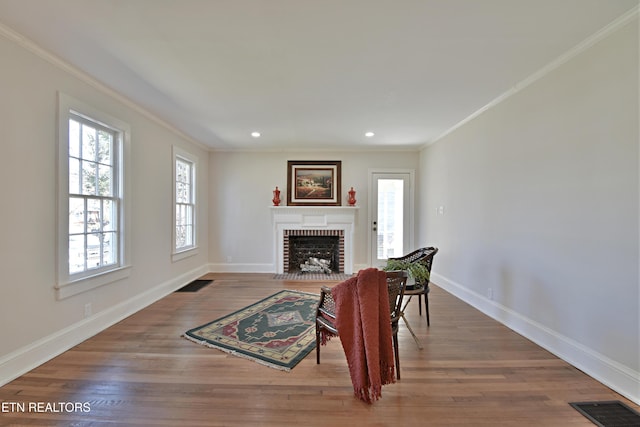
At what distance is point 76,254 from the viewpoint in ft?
8.70

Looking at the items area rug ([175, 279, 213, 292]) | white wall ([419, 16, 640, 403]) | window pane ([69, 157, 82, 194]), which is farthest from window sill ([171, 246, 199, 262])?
white wall ([419, 16, 640, 403])

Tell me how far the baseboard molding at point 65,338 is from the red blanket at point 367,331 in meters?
2.39

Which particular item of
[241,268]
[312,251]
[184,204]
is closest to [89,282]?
[184,204]

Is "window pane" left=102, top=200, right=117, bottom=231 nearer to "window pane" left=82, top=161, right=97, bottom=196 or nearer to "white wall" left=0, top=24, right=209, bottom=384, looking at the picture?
"window pane" left=82, top=161, right=97, bottom=196

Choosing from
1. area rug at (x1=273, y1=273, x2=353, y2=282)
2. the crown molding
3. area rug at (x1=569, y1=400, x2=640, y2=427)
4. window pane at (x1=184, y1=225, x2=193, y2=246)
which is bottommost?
area rug at (x1=273, y1=273, x2=353, y2=282)

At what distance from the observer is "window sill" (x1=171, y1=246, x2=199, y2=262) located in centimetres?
434

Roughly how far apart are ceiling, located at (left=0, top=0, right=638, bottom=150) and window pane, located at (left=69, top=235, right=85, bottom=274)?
159cm

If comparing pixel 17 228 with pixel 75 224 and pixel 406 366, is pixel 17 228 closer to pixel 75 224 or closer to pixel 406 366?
pixel 75 224

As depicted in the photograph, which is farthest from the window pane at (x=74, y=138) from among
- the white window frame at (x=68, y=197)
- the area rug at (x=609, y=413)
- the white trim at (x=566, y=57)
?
the area rug at (x=609, y=413)

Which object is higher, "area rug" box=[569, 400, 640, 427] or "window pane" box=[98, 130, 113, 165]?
"window pane" box=[98, 130, 113, 165]

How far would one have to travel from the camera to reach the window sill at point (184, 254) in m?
4.34

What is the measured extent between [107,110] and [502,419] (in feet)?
14.1

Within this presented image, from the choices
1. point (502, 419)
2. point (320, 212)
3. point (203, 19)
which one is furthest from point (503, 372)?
A: point (320, 212)

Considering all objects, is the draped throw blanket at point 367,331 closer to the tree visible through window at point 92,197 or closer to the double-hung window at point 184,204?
the tree visible through window at point 92,197
